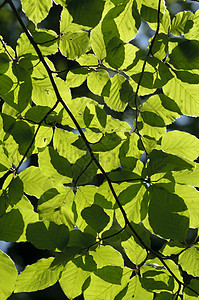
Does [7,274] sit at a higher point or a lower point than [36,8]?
lower

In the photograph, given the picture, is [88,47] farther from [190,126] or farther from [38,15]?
[190,126]

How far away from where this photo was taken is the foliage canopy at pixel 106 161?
0.99 metres

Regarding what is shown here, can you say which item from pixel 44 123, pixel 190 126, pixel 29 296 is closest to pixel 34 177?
pixel 44 123

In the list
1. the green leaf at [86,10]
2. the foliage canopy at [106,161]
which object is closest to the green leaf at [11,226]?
the foliage canopy at [106,161]

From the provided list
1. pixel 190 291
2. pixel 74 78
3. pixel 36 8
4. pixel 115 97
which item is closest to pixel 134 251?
pixel 190 291

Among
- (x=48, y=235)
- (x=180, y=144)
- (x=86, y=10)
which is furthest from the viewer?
(x=180, y=144)

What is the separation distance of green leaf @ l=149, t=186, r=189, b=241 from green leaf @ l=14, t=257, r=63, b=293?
0.25 meters

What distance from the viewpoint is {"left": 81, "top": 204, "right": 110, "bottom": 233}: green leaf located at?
1.02m

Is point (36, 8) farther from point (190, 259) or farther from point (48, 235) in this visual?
point (190, 259)

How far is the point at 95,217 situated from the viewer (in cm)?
102

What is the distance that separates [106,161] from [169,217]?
0.29m

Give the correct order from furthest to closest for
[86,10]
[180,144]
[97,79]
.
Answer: [97,79], [180,144], [86,10]

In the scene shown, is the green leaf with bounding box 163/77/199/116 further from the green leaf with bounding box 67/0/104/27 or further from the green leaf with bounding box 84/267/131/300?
the green leaf with bounding box 84/267/131/300

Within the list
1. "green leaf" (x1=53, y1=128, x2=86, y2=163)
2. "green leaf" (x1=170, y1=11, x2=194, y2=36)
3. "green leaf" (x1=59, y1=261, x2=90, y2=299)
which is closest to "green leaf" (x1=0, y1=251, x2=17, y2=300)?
"green leaf" (x1=59, y1=261, x2=90, y2=299)
